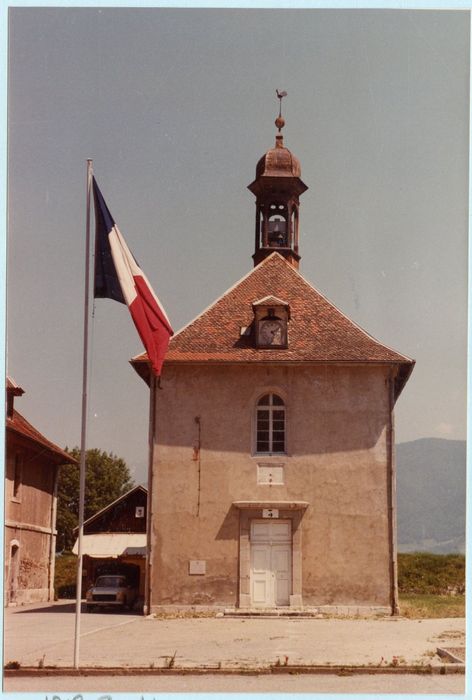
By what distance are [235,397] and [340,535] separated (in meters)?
4.98

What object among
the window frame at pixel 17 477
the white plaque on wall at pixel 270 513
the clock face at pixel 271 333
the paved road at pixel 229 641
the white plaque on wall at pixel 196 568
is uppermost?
the clock face at pixel 271 333

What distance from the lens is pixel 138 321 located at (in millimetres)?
15969

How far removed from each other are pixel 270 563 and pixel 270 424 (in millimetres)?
3992

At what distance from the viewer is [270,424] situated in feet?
88.7

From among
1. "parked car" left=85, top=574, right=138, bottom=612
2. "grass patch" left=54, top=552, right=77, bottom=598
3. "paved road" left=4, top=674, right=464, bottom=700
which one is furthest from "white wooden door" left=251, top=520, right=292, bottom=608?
"grass patch" left=54, top=552, right=77, bottom=598

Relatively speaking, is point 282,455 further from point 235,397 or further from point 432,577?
point 432,577

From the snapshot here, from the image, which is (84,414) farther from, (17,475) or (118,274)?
(17,475)

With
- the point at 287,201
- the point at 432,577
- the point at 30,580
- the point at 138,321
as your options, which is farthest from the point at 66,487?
the point at 138,321

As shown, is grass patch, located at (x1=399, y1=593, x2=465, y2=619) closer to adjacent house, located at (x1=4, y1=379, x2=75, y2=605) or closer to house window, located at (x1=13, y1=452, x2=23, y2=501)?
adjacent house, located at (x1=4, y1=379, x2=75, y2=605)

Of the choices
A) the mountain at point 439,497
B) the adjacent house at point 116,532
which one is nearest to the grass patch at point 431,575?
the mountain at point 439,497

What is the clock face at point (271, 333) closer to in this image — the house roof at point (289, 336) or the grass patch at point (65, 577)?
the house roof at point (289, 336)

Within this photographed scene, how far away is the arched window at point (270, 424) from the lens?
2691cm

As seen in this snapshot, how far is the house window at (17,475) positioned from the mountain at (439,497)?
1459cm

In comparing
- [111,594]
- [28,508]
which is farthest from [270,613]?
[28,508]
